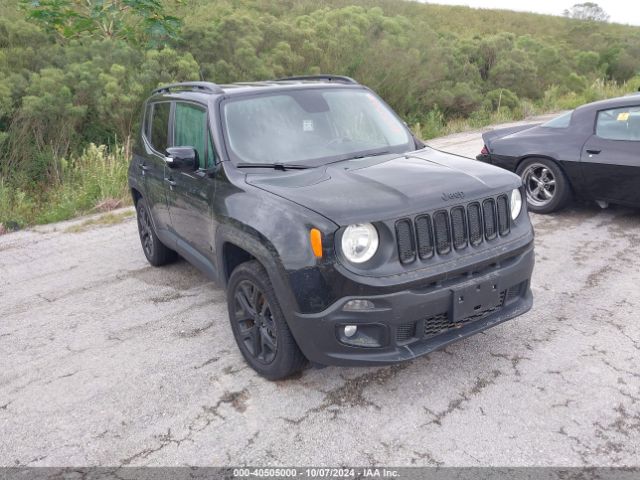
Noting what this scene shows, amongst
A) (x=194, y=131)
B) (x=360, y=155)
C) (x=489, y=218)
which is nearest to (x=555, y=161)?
(x=360, y=155)

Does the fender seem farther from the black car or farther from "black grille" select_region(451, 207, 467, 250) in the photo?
the black car

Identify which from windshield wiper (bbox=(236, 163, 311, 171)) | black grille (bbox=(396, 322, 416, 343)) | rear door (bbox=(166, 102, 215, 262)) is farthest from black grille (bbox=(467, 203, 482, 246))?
rear door (bbox=(166, 102, 215, 262))

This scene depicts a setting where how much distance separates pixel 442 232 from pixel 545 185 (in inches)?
170

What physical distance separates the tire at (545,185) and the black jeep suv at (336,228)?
296 centimetres

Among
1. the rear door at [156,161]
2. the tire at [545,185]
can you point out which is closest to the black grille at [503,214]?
the rear door at [156,161]

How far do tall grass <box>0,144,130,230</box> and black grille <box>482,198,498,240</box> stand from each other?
6.53m

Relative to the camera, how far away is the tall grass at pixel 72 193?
827 centimetres

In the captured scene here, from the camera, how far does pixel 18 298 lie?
5.30 meters

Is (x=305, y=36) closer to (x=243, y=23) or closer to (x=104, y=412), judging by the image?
(x=243, y=23)

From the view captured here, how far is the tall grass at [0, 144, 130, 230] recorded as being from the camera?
8.27m

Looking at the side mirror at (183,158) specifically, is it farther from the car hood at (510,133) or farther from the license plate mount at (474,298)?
the car hood at (510,133)

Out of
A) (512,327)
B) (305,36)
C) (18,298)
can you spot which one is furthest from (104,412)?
(305,36)

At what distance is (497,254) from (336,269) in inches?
39.9

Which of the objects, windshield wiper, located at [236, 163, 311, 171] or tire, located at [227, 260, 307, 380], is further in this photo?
windshield wiper, located at [236, 163, 311, 171]
